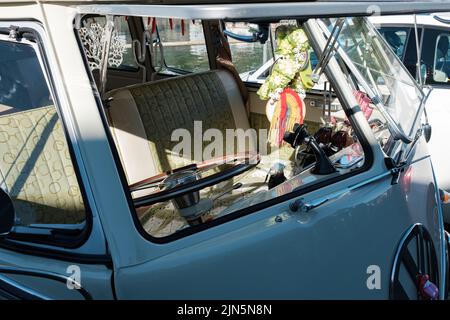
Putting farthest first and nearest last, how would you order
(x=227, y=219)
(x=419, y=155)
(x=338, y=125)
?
1. (x=338, y=125)
2. (x=419, y=155)
3. (x=227, y=219)

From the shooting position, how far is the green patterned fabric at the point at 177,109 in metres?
2.92

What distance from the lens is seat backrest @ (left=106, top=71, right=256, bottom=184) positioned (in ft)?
9.18

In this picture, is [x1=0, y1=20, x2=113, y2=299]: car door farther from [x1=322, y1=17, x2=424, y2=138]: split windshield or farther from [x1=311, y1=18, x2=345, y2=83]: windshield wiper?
[x1=322, y1=17, x2=424, y2=138]: split windshield

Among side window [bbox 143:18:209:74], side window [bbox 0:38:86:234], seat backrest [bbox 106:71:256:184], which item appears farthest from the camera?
side window [bbox 143:18:209:74]

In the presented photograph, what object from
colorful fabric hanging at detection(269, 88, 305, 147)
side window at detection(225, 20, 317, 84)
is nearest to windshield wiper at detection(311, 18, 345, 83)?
colorful fabric hanging at detection(269, 88, 305, 147)

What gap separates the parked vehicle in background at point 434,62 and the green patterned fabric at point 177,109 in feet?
5.86

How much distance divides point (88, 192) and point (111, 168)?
0.10m

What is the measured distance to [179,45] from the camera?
3.98 metres

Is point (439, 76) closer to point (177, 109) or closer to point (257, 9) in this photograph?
point (177, 109)

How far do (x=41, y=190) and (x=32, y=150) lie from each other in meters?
0.14

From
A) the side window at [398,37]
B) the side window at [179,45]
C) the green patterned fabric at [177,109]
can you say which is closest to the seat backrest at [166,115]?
the green patterned fabric at [177,109]

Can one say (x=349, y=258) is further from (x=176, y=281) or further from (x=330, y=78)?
(x=330, y=78)

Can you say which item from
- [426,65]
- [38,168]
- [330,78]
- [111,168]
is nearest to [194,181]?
[111,168]

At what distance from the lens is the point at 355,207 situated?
1.58 meters
